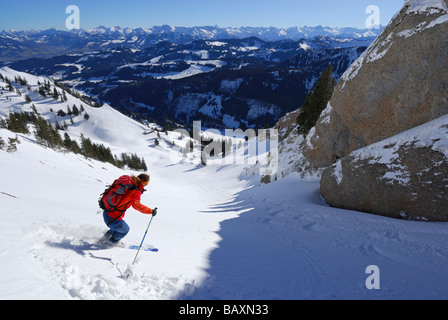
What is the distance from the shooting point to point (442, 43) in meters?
12.2

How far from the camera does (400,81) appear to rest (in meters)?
13.8

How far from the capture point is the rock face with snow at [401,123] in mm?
10271

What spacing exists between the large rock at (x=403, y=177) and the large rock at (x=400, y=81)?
2024 millimetres

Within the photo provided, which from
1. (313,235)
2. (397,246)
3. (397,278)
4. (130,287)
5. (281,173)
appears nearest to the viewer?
(130,287)

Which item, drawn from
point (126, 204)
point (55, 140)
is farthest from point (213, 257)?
point (55, 140)

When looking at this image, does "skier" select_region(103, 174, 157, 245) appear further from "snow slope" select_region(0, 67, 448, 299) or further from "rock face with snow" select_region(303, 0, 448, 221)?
"rock face with snow" select_region(303, 0, 448, 221)

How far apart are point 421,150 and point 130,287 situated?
1278cm

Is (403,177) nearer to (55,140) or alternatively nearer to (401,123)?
(401,123)

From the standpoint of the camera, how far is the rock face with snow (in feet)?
33.7

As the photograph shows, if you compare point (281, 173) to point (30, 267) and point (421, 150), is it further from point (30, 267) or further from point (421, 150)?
point (30, 267)

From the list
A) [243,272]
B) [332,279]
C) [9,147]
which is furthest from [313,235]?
[9,147]

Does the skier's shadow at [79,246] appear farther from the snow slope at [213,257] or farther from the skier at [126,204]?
the skier at [126,204]

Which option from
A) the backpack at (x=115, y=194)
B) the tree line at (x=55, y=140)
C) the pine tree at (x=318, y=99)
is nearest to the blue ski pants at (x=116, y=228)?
the backpack at (x=115, y=194)

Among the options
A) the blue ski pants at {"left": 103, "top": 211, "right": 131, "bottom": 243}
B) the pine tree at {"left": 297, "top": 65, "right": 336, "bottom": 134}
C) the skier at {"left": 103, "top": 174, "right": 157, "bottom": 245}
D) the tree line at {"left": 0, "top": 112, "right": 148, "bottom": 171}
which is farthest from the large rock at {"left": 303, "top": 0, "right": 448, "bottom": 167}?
the tree line at {"left": 0, "top": 112, "right": 148, "bottom": 171}
